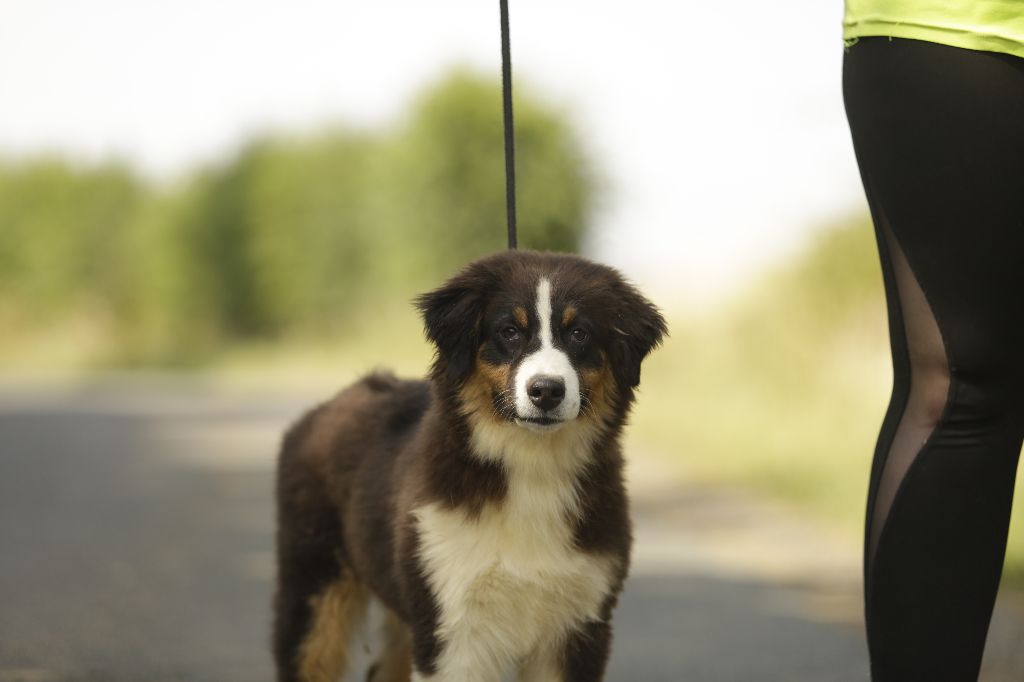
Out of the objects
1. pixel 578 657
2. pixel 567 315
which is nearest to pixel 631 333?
pixel 567 315

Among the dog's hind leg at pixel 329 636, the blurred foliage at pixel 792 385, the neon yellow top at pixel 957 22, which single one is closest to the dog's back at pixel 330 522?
the dog's hind leg at pixel 329 636

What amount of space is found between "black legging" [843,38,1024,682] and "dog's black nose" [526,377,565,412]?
2.48ft

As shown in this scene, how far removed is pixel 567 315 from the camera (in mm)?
3561

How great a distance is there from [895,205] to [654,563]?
4984 mm

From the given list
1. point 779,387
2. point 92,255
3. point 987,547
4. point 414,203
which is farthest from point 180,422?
point 92,255

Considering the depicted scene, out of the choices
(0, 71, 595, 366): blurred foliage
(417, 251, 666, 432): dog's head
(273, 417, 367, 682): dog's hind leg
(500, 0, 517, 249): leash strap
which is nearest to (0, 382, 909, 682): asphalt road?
(273, 417, 367, 682): dog's hind leg

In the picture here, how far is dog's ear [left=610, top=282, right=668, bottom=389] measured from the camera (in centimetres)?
369

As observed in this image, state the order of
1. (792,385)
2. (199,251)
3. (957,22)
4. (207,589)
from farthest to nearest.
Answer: (199,251) < (792,385) < (207,589) < (957,22)

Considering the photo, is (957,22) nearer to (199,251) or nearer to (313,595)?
(313,595)

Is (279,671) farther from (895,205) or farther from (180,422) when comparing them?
(180,422)

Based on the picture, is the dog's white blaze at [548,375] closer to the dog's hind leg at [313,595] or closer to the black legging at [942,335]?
the black legging at [942,335]

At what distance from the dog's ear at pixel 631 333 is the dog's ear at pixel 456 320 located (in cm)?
36

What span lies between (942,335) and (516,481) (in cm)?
116

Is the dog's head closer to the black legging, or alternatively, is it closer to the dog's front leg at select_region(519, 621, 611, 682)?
the dog's front leg at select_region(519, 621, 611, 682)
